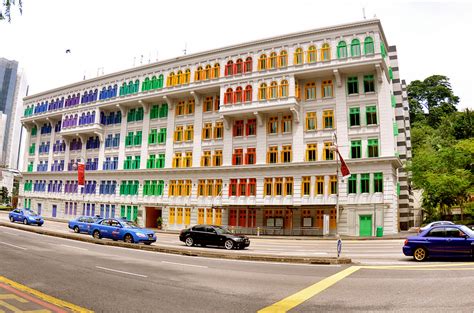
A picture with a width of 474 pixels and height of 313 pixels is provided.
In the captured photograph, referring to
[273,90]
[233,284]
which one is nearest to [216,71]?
[273,90]

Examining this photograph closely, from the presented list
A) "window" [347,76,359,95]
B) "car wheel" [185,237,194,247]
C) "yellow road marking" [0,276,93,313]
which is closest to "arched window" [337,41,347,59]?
"window" [347,76,359,95]

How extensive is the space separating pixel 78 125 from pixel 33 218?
880 inches

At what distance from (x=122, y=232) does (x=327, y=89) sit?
86.0 ft

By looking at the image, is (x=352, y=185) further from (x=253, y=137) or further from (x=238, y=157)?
(x=238, y=157)

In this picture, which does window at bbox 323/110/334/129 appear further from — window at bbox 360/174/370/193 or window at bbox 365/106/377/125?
window at bbox 360/174/370/193

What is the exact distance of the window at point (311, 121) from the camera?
38653mm

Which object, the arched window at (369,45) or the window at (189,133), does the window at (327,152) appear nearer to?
the arched window at (369,45)

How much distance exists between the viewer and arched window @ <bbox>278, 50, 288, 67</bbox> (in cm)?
4011

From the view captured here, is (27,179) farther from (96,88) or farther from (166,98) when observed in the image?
(166,98)

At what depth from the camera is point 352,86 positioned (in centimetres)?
3775

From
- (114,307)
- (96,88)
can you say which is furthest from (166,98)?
(114,307)

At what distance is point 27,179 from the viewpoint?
2517 inches


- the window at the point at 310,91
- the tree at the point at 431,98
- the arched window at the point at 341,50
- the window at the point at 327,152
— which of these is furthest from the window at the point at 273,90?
the tree at the point at 431,98

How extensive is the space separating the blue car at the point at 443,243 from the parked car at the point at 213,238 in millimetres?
9540
